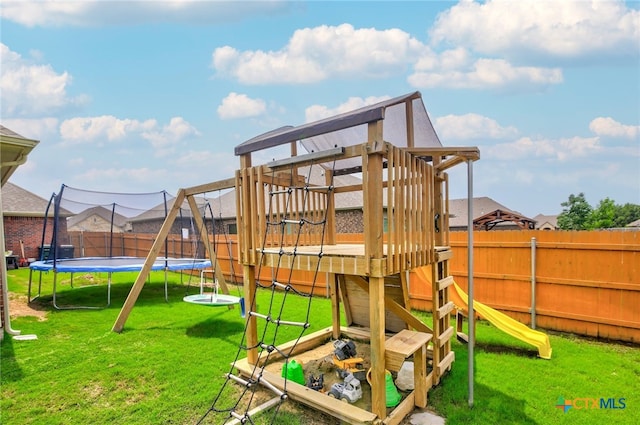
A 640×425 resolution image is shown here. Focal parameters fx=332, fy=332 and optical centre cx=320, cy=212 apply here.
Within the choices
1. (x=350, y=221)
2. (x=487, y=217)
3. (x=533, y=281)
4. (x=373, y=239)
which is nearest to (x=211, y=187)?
(x=373, y=239)

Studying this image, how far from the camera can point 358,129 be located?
3750 millimetres

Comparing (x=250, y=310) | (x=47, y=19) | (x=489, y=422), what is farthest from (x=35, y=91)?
(x=489, y=422)

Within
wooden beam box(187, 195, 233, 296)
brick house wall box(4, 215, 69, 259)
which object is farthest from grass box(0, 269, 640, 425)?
brick house wall box(4, 215, 69, 259)

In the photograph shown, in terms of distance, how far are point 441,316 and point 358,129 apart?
220cm

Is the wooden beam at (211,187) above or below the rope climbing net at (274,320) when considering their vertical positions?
above

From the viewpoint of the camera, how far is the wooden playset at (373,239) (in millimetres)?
2568

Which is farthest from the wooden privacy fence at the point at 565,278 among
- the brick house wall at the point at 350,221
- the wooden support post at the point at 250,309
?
the brick house wall at the point at 350,221

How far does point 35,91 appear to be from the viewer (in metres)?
7.68

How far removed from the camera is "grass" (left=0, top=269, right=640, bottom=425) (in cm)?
286

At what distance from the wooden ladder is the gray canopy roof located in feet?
4.49

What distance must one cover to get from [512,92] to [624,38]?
1900 mm

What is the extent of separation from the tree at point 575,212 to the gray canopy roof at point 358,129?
4126 cm

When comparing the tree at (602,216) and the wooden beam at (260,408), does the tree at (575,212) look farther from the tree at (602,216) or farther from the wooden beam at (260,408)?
the wooden beam at (260,408)

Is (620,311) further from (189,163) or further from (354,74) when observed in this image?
(189,163)
